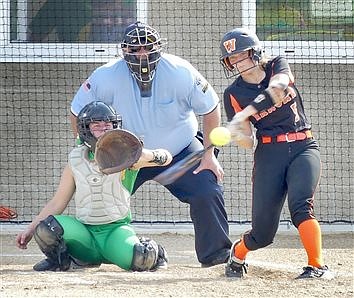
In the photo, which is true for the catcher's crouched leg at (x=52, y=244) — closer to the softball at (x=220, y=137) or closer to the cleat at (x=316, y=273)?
the softball at (x=220, y=137)

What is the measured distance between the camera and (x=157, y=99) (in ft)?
24.6

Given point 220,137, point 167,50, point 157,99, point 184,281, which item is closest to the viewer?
point 220,137

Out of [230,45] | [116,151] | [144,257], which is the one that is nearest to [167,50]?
[230,45]

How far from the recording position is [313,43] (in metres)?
9.82

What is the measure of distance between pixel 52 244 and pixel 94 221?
0.34 m

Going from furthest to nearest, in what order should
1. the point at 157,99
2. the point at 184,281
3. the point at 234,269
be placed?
the point at 157,99
the point at 234,269
the point at 184,281

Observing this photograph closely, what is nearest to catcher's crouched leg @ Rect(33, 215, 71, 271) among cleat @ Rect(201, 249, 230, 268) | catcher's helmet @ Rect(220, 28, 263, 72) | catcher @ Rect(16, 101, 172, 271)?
catcher @ Rect(16, 101, 172, 271)

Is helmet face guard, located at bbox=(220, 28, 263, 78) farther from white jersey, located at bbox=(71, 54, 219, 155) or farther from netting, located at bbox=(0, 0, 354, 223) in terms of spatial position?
netting, located at bbox=(0, 0, 354, 223)

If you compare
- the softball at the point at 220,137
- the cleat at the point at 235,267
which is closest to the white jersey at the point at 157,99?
the cleat at the point at 235,267

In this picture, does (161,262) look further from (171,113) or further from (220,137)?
(220,137)

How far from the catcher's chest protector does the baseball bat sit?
40 cm

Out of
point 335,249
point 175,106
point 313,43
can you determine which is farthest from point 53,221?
point 313,43

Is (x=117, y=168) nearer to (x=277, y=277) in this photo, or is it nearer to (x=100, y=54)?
(x=277, y=277)

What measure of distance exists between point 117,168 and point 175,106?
103 cm
